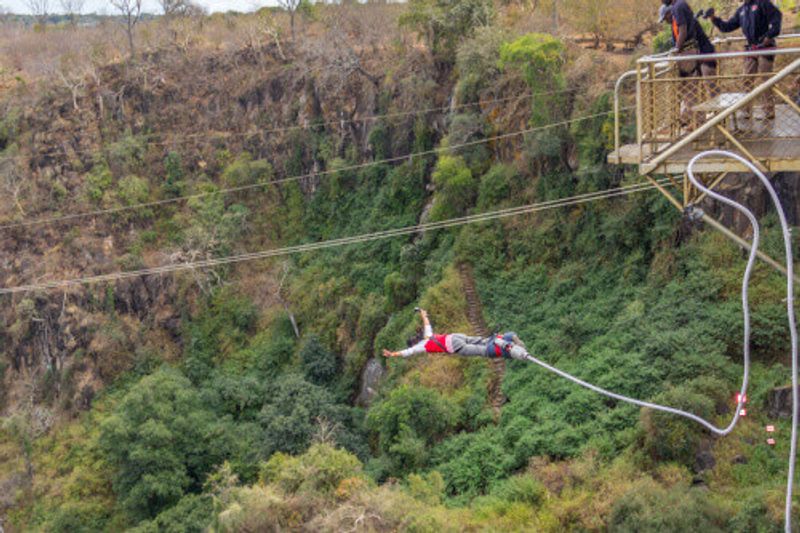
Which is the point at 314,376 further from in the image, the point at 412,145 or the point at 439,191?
the point at 412,145

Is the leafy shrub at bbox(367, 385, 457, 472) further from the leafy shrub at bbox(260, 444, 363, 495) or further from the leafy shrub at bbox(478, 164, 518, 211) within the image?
the leafy shrub at bbox(478, 164, 518, 211)

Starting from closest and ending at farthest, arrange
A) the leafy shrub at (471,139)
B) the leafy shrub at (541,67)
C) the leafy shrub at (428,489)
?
the leafy shrub at (428,489)
the leafy shrub at (541,67)
the leafy shrub at (471,139)

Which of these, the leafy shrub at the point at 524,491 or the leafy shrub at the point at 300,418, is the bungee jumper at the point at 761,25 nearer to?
the leafy shrub at the point at 524,491

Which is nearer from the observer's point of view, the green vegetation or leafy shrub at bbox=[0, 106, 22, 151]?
the green vegetation

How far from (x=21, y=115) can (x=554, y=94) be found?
2596cm

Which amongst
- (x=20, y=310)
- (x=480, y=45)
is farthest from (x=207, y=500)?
(x=480, y=45)

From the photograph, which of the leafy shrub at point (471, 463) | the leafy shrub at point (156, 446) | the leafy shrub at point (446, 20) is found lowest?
the leafy shrub at point (156, 446)

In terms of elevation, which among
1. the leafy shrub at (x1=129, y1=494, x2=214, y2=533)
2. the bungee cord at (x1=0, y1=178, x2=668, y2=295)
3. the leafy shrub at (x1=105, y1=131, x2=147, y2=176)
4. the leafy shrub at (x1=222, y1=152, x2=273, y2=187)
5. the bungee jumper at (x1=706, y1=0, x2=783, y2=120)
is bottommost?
the leafy shrub at (x1=129, y1=494, x2=214, y2=533)

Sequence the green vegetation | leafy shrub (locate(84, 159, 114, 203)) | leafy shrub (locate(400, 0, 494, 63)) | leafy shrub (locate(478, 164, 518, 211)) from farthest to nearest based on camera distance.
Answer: leafy shrub (locate(84, 159, 114, 203)) → leafy shrub (locate(400, 0, 494, 63)) → leafy shrub (locate(478, 164, 518, 211)) → the green vegetation

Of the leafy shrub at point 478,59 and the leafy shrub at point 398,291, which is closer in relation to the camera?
the leafy shrub at point 398,291

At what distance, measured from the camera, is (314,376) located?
25.5 metres

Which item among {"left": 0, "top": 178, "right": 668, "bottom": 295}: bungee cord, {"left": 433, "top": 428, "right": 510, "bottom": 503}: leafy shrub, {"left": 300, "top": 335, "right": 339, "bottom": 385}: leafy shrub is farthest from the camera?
{"left": 300, "top": 335, "right": 339, "bottom": 385}: leafy shrub

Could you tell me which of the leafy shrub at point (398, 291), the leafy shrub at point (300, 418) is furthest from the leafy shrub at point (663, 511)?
the leafy shrub at point (398, 291)

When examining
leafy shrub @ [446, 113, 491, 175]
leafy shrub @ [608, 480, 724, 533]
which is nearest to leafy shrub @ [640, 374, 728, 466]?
leafy shrub @ [608, 480, 724, 533]
